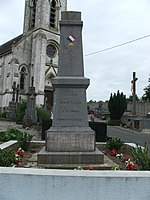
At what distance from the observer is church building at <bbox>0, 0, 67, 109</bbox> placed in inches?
1294

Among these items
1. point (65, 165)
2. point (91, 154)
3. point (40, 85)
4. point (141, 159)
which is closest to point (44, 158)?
point (65, 165)

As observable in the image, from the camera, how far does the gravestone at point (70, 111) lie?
452cm

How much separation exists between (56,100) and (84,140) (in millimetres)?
1115

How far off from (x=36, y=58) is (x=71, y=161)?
30.5 meters

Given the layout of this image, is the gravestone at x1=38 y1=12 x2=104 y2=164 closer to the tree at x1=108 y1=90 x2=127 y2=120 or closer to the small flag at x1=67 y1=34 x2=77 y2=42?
the small flag at x1=67 y1=34 x2=77 y2=42

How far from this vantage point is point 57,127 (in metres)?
5.21

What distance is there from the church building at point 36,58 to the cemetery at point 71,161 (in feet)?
87.7

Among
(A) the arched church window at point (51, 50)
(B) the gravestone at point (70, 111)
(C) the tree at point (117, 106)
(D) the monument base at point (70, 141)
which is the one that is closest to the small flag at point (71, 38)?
(B) the gravestone at point (70, 111)

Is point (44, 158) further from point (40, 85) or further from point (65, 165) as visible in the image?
point (40, 85)

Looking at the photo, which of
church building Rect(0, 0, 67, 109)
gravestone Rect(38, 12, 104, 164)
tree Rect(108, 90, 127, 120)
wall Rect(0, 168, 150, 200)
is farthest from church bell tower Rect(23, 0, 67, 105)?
wall Rect(0, 168, 150, 200)

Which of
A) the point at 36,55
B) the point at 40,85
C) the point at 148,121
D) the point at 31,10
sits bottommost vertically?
the point at 148,121

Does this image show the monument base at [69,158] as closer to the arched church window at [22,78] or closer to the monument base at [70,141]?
the monument base at [70,141]

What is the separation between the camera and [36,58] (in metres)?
33.8

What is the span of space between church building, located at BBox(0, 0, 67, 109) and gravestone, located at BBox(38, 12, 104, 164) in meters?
26.7
